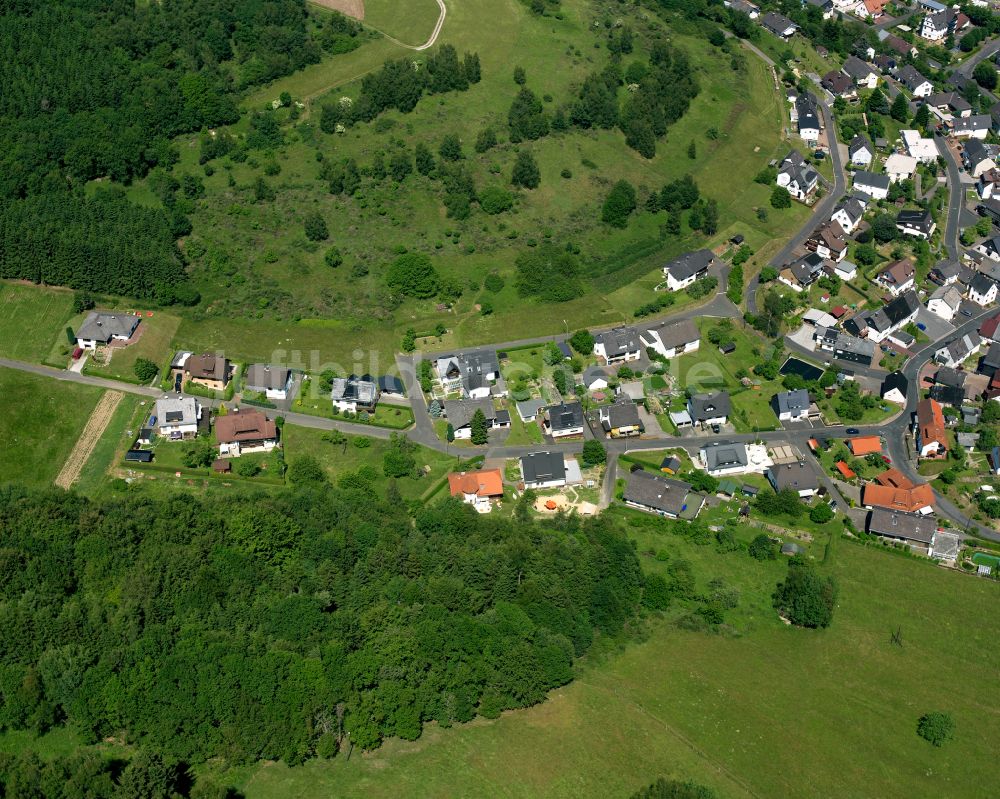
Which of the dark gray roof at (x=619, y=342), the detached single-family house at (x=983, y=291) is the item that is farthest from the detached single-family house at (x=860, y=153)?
the dark gray roof at (x=619, y=342)

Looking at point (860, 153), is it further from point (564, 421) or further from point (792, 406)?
point (564, 421)

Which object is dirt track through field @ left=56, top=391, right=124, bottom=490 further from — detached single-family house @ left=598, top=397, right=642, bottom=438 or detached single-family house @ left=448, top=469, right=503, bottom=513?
detached single-family house @ left=598, top=397, right=642, bottom=438

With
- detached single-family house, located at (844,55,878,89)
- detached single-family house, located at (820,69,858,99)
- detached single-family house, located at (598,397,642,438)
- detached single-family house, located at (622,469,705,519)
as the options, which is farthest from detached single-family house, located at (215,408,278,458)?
detached single-family house, located at (844,55,878,89)

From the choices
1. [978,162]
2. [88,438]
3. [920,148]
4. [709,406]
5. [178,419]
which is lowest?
[88,438]

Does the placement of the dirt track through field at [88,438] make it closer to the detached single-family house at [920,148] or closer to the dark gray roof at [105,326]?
the dark gray roof at [105,326]

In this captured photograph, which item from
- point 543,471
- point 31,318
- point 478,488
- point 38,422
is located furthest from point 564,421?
point 31,318

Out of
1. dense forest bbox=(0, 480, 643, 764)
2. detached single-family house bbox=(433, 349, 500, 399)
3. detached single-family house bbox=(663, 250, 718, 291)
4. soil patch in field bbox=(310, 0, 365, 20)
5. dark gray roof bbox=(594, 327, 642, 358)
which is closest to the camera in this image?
dense forest bbox=(0, 480, 643, 764)
